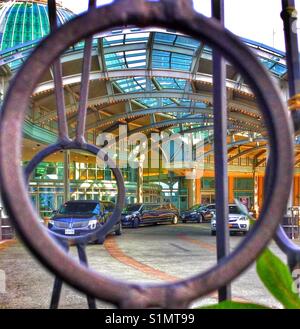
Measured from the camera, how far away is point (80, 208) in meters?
16.4

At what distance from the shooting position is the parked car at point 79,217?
1507cm

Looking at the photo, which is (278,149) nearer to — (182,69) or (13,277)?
(13,277)

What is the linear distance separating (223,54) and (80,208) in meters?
16.1

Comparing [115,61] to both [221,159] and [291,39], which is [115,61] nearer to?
[291,39]

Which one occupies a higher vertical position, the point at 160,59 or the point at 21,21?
the point at 21,21

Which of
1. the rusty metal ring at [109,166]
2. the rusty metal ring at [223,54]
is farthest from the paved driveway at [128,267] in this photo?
the rusty metal ring at [223,54]

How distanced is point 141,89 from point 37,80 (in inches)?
789

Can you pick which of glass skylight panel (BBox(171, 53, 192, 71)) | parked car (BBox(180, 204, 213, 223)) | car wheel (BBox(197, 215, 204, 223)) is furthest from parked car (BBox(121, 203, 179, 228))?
glass skylight panel (BBox(171, 53, 192, 71))

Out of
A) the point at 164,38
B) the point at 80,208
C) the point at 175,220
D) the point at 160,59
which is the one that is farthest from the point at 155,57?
the point at 175,220

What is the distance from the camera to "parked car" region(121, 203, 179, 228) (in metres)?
23.2

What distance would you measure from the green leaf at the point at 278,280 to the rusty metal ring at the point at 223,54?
0.94 feet

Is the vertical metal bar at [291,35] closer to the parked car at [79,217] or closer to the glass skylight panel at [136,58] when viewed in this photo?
the parked car at [79,217]

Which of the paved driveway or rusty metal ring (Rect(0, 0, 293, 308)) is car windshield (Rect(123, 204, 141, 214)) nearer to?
the paved driveway

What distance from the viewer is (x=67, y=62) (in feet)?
52.1
